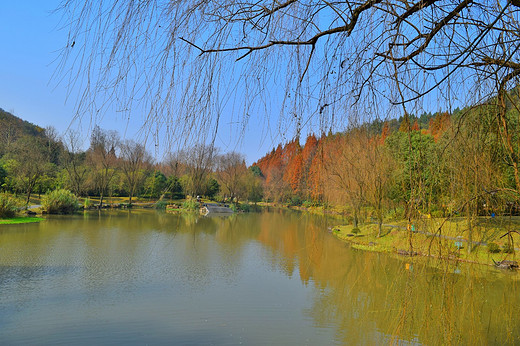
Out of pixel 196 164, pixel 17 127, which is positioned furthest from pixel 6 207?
pixel 17 127

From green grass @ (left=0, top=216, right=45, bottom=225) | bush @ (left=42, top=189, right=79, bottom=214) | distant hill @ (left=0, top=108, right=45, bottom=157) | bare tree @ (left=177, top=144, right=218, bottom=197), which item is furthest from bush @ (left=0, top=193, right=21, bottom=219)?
bare tree @ (left=177, top=144, right=218, bottom=197)

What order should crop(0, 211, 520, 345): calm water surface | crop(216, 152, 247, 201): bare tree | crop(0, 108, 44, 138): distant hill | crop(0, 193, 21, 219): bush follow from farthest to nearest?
crop(0, 108, 44, 138): distant hill → crop(0, 193, 21, 219): bush → crop(0, 211, 520, 345): calm water surface → crop(216, 152, 247, 201): bare tree

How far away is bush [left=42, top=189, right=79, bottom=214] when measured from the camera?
19.6 metres

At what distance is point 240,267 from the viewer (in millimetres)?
9914

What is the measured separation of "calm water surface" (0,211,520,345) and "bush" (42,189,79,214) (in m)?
7.86

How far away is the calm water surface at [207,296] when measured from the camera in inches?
213

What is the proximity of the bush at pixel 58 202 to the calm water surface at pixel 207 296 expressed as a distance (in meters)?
7.86

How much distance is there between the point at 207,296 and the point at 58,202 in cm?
1676

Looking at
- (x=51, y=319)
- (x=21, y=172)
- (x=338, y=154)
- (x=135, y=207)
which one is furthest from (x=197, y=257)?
(x=135, y=207)

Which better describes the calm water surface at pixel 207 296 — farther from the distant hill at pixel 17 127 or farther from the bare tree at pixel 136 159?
the distant hill at pixel 17 127

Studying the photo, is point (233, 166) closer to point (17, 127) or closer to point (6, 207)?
point (6, 207)

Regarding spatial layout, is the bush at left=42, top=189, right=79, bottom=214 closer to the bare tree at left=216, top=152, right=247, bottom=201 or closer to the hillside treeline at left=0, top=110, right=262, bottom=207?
the hillside treeline at left=0, top=110, right=262, bottom=207

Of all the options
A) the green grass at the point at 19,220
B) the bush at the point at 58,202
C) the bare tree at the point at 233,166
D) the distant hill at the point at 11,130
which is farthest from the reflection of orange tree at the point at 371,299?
the distant hill at the point at 11,130

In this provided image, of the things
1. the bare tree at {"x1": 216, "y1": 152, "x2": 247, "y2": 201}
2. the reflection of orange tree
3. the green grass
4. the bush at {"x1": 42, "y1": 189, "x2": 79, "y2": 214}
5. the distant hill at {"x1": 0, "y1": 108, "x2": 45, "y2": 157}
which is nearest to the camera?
the bare tree at {"x1": 216, "y1": 152, "x2": 247, "y2": 201}
